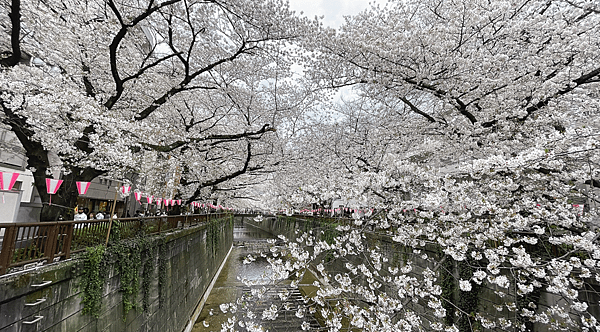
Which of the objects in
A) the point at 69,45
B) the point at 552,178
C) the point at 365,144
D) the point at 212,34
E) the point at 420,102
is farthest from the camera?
the point at 365,144

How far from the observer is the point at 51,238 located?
4.13 m

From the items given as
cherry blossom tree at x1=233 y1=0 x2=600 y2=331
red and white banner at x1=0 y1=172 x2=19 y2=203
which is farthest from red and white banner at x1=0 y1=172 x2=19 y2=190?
cherry blossom tree at x1=233 y1=0 x2=600 y2=331

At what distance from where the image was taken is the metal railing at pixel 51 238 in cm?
344

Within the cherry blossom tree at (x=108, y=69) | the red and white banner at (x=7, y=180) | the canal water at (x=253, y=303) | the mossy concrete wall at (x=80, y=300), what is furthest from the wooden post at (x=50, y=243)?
the cherry blossom tree at (x=108, y=69)

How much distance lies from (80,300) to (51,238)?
133 cm

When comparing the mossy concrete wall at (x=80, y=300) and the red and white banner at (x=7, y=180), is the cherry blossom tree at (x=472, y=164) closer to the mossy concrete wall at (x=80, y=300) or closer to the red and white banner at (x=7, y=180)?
the mossy concrete wall at (x=80, y=300)

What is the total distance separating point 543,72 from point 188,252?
14.0m

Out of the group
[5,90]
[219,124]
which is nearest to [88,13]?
[5,90]

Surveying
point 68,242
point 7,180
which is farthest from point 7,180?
point 68,242

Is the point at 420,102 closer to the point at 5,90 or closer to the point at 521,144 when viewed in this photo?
the point at 521,144

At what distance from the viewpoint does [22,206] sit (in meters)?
15.9

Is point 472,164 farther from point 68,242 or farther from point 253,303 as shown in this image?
point 253,303

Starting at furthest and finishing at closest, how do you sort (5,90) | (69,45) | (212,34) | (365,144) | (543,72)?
1. (365,144)
2. (212,34)
3. (69,45)
4. (543,72)
5. (5,90)

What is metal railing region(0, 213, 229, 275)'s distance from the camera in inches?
136
